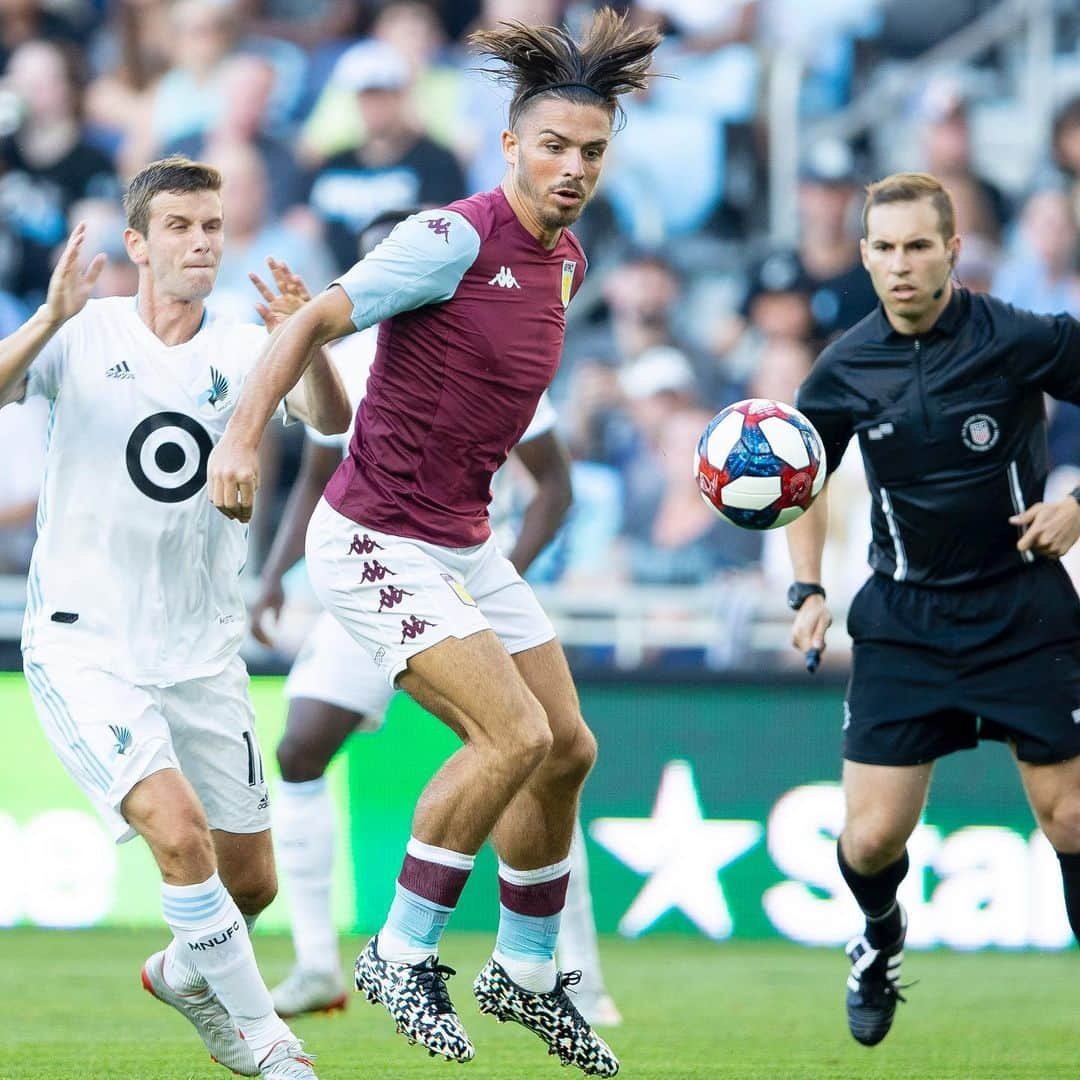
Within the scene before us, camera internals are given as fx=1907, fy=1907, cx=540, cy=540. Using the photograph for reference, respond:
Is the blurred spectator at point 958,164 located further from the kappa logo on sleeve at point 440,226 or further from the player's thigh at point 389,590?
the player's thigh at point 389,590

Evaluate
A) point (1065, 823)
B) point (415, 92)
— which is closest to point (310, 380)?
point (1065, 823)

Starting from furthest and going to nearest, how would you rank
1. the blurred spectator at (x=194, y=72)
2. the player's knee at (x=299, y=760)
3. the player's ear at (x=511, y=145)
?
the blurred spectator at (x=194, y=72)
the player's knee at (x=299, y=760)
the player's ear at (x=511, y=145)

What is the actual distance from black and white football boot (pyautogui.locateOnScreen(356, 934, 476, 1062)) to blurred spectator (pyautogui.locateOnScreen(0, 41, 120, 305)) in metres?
10.2

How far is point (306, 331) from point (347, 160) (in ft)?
31.7

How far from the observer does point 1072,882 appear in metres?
6.23

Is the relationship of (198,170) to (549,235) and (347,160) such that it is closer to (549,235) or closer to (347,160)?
(549,235)

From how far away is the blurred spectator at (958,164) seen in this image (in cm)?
1414

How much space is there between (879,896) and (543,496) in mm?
2270

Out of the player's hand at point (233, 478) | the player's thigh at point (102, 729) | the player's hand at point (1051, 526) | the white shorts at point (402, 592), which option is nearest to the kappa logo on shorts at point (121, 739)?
the player's thigh at point (102, 729)

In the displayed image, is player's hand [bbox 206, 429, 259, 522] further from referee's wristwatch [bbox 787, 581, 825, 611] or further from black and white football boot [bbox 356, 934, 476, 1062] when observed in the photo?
referee's wristwatch [bbox 787, 581, 825, 611]

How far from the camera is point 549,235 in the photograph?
222 inches

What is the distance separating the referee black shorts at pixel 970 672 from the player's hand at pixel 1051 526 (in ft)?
0.92

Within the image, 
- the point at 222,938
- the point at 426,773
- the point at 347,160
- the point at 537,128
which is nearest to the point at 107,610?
the point at 222,938

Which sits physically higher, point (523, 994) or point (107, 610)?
point (107, 610)
